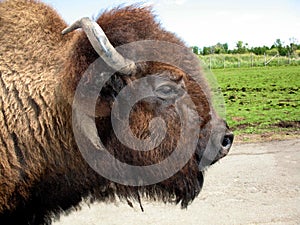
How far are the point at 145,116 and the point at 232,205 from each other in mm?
2885

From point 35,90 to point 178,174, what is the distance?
1.27 metres

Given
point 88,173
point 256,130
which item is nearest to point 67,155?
point 88,173

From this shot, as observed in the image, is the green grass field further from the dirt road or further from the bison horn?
the bison horn

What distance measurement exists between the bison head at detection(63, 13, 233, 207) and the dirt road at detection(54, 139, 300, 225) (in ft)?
6.51

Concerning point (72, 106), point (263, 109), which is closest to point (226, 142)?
point (72, 106)

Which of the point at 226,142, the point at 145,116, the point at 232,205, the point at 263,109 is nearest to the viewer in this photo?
the point at 145,116

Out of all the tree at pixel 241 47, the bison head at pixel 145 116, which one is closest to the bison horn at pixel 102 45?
the bison head at pixel 145 116

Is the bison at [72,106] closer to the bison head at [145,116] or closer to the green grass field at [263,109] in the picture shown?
the bison head at [145,116]

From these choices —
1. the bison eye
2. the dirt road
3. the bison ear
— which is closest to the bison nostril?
the bison eye

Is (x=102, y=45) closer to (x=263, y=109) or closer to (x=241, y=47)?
(x=263, y=109)

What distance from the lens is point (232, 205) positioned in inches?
227

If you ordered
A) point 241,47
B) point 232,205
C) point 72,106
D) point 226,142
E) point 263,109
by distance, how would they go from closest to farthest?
point 72,106, point 226,142, point 232,205, point 263,109, point 241,47

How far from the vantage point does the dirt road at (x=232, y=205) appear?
215 inches

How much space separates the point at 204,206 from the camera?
5785 mm
